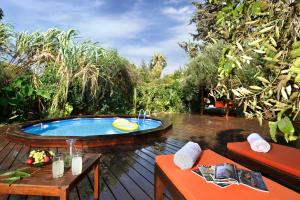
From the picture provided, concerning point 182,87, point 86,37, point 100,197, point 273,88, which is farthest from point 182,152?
point 182,87

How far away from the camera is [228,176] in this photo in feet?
8.69

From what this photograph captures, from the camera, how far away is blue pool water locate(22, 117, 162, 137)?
368 inches

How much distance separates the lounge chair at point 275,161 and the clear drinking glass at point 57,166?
96.5 inches

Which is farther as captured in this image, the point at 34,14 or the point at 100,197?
the point at 34,14

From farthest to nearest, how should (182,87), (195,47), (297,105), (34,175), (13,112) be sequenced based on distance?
(195,47) → (182,87) → (13,112) → (34,175) → (297,105)

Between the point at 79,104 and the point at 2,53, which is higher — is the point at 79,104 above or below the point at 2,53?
below

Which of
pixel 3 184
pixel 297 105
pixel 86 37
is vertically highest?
pixel 86 37

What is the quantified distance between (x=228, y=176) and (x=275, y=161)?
1.19 meters

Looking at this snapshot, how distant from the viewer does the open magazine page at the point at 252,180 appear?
250 centimetres

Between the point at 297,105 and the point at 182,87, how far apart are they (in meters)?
12.5

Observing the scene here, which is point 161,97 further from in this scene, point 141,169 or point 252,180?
point 252,180

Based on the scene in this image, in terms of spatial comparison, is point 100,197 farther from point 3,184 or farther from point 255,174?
point 255,174

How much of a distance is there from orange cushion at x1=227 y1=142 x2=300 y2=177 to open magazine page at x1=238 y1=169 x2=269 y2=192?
75cm

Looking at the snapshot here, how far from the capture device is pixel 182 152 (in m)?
3.11
